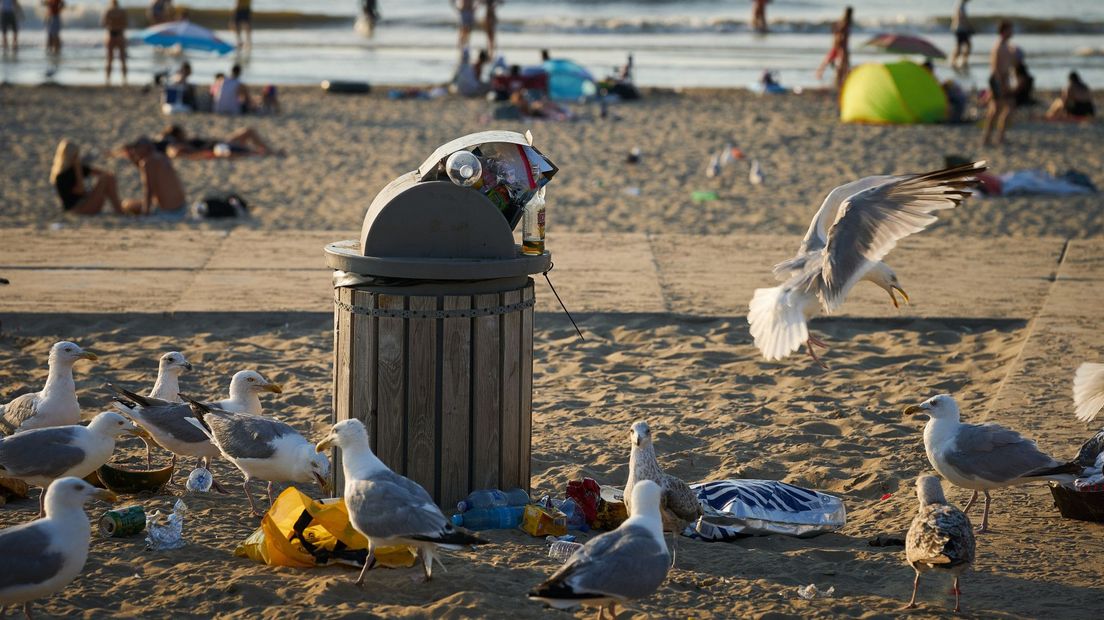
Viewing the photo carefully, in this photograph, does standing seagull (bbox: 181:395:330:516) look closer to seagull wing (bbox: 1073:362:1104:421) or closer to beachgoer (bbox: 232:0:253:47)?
seagull wing (bbox: 1073:362:1104:421)

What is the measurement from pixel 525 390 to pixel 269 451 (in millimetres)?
1212

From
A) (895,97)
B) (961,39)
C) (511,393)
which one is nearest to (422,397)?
(511,393)

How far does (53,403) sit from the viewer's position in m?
6.46

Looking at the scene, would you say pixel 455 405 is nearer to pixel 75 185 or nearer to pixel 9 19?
pixel 75 185

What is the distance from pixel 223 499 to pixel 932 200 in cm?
418

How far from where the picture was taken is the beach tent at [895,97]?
65.6 ft

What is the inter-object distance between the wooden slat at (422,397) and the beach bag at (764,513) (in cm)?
126

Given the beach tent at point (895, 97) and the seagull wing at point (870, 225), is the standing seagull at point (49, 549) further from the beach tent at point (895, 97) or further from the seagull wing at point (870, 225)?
the beach tent at point (895, 97)

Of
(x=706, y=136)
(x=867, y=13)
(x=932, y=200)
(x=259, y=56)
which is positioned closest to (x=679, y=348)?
(x=932, y=200)

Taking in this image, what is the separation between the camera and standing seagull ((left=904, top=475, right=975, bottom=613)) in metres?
4.71

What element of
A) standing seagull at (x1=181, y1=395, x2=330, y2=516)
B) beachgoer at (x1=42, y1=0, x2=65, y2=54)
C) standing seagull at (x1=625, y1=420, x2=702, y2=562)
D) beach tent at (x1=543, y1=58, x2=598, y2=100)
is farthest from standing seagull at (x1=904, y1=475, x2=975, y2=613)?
beachgoer at (x1=42, y1=0, x2=65, y2=54)

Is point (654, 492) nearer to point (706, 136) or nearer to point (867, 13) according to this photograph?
point (706, 136)

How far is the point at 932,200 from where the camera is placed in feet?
23.0

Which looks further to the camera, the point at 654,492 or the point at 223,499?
the point at 223,499
